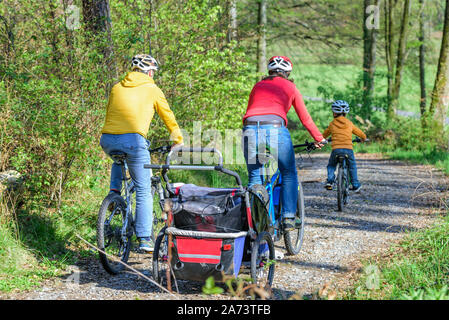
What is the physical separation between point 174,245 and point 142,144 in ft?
4.30

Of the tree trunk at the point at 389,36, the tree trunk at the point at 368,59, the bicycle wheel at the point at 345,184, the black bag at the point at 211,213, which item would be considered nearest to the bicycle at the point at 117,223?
the black bag at the point at 211,213

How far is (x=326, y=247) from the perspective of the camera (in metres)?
6.40

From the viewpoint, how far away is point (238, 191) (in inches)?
172

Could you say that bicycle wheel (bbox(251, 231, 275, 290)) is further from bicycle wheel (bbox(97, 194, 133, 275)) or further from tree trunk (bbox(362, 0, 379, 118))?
tree trunk (bbox(362, 0, 379, 118))

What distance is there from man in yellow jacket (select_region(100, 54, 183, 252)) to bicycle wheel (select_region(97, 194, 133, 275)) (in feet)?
0.48

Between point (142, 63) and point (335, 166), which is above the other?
point (142, 63)

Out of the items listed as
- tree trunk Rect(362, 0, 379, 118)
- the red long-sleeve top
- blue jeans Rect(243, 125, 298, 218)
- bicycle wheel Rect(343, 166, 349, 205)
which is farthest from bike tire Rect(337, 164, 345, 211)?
tree trunk Rect(362, 0, 379, 118)

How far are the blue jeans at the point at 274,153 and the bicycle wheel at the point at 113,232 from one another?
1342 mm

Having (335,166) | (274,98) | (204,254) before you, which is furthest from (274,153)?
(335,166)

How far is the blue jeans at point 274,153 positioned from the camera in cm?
527

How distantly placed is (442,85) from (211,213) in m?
12.2

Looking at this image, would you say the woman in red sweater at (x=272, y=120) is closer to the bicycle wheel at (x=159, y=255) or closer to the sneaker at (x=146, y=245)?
the sneaker at (x=146, y=245)

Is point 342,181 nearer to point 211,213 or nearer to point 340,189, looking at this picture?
point 340,189

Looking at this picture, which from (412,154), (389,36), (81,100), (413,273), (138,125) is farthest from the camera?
(389,36)
